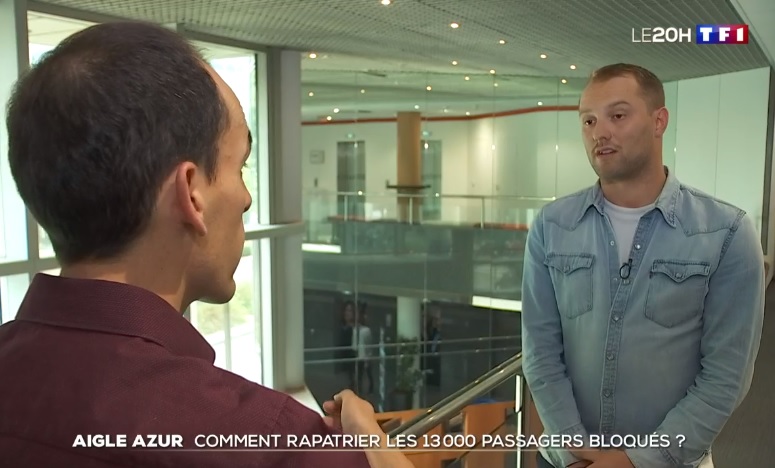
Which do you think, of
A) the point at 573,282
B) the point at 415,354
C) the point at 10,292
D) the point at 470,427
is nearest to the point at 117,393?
the point at 573,282

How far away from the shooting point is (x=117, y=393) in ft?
1.56

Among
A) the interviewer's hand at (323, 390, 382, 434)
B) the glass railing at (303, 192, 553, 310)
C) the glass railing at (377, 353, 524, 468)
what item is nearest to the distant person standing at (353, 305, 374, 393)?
the glass railing at (303, 192, 553, 310)

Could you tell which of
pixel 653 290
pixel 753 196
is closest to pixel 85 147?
pixel 653 290

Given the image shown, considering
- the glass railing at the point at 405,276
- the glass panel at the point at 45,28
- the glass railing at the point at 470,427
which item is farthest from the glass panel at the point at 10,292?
the glass railing at the point at 405,276

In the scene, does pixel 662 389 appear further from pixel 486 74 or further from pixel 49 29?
pixel 486 74

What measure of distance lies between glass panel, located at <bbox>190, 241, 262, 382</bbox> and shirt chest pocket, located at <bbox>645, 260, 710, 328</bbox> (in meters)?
5.15

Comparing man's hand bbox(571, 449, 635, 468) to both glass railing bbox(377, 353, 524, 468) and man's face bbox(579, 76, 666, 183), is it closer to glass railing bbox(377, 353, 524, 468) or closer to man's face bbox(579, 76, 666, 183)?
glass railing bbox(377, 353, 524, 468)

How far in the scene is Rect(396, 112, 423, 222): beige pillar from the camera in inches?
397

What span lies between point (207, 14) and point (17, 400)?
476 cm

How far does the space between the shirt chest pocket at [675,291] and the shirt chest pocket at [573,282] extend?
4.8 inches

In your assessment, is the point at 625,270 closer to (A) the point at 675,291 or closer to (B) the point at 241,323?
(A) the point at 675,291

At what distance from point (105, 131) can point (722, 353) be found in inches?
48.3

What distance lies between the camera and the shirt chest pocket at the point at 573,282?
1375 millimetres

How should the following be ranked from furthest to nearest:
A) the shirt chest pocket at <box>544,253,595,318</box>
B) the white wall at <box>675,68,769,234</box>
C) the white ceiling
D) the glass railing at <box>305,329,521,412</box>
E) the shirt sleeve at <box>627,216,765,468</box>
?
the glass railing at <box>305,329,521,412</box>
the white wall at <box>675,68,769,234</box>
the white ceiling
the shirt chest pocket at <box>544,253,595,318</box>
the shirt sleeve at <box>627,216,765,468</box>
